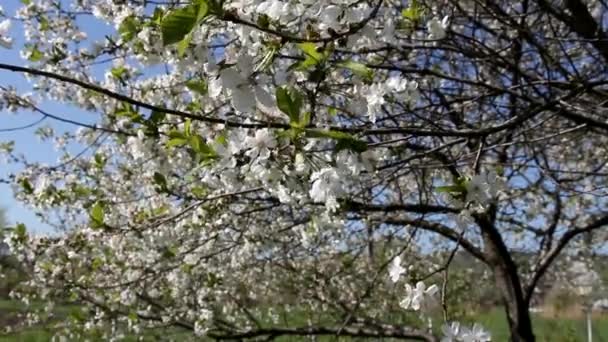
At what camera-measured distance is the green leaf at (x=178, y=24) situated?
1000mm

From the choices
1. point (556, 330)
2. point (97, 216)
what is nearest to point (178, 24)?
point (97, 216)

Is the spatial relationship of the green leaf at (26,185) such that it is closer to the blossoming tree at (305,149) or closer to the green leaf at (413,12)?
the blossoming tree at (305,149)

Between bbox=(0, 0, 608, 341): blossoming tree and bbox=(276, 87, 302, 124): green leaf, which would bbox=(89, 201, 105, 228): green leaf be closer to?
bbox=(0, 0, 608, 341): blossoming tree

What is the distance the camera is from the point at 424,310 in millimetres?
1787

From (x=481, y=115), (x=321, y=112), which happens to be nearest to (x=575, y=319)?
(x=481, y=115)

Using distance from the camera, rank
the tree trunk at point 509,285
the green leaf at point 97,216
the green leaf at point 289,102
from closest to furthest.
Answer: the green leaf at point 289,102 → the green leaf at point 97,216 → the tree trunk at point 509,285

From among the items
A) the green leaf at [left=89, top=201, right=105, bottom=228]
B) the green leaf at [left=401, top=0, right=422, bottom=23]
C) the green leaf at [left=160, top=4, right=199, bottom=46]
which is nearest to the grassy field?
the green leaf at [left=89, top=201, right=105, bottom=228]

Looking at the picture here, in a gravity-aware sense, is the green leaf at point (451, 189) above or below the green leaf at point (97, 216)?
below

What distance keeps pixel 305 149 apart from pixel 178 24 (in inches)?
15.2

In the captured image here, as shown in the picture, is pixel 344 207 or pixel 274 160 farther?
pixel 344 207

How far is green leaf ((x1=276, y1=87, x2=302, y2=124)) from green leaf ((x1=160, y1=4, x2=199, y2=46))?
0.20m

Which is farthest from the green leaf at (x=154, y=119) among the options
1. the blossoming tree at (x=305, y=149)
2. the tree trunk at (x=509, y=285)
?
the tree trunk at (x=509, y=285)

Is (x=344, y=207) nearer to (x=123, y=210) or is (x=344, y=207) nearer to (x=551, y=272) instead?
(x=123, y=210)

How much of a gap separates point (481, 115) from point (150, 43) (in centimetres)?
250
